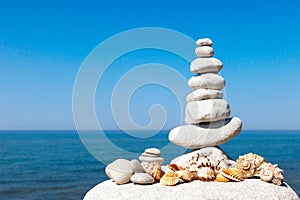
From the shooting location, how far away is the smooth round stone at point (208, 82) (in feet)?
36.3

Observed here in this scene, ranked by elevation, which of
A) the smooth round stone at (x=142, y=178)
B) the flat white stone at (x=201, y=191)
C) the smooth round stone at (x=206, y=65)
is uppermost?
the smooth round stone at (x=206, y=65)

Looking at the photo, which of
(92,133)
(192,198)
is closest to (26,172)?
(92,133)

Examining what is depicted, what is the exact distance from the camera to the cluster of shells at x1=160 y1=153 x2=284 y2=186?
30.1ft

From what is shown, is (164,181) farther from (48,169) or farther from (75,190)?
(48,169)

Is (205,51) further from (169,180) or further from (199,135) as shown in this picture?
(169,180)

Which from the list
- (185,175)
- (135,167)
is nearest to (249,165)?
(185,175)

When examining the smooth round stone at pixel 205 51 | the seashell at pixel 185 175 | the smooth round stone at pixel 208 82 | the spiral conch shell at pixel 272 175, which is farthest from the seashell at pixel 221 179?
the smooth round stone at pixel 205 51

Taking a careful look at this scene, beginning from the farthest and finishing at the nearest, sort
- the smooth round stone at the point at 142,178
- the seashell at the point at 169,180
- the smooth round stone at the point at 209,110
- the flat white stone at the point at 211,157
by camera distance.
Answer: the smooth round stone at the point at 209,110
the flat white stone at the point at 211,157
the smooth round stone at the point at 142,178
the seashell at the point at 169,180

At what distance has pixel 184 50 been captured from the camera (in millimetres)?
11344

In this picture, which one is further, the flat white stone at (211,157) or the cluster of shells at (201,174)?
the flat white stone at (211,157)

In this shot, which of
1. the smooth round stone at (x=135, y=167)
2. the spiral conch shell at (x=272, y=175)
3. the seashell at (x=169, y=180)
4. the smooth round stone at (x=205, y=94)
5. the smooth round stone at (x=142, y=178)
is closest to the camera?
the seashell at (x=169, y=180)

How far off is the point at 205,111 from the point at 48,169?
19191mm

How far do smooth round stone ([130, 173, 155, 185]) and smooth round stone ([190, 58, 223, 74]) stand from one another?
362 centimetres

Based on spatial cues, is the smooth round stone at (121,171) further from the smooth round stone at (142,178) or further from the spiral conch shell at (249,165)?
the spiral conch shell at (249,165)
